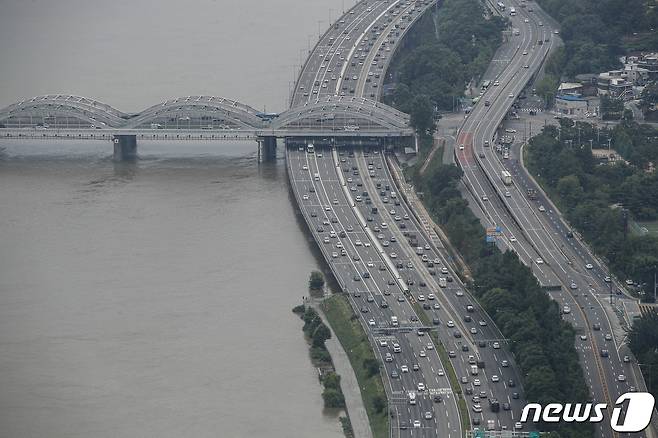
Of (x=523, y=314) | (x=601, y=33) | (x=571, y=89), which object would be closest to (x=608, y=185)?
(x=571, y=89)

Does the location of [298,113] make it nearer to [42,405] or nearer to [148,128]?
[148,128]

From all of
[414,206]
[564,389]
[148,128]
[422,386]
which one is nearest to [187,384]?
[422,386]

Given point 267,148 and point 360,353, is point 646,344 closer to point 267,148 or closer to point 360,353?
point 360,353

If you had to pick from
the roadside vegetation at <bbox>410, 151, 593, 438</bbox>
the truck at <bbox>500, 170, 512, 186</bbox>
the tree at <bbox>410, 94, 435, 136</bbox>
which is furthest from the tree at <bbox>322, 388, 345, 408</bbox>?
the tree at <bbox>410, 94, 435, 136</bbox>

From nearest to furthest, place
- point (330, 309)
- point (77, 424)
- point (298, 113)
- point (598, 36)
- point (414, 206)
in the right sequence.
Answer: point (77, 424) → point (330, 309) → point (414, 206) → point (298, 113) → point (598, 36)

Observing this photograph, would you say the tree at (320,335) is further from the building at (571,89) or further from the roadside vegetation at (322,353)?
the building at (571,89)

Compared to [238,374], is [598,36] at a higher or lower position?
higher
